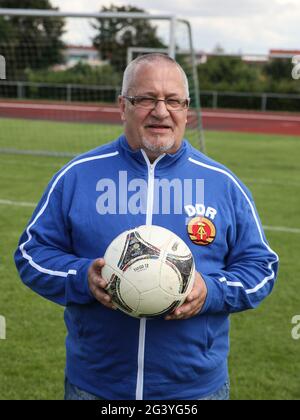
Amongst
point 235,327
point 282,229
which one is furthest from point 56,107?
point 235,327

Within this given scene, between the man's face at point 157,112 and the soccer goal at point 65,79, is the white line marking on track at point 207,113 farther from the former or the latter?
the man's face at point 157,112

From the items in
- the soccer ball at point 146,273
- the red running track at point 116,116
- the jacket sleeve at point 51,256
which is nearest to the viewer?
the soccer ball at point 146,273

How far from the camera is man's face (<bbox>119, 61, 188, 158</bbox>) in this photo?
2.74m

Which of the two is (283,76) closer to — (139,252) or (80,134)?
(80,134)

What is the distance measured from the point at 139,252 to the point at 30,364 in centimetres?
289

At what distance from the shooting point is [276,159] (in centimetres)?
1759

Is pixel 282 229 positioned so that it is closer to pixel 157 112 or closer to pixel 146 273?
pixel 157 112

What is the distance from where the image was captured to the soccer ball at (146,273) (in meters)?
2.51

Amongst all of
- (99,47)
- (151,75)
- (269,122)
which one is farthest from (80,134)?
(151,75)

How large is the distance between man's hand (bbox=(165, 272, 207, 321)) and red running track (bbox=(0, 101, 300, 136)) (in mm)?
23299

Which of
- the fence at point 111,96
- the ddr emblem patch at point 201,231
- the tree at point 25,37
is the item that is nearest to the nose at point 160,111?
the ddr emblem patch at point 201,231

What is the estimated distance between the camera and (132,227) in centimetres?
274

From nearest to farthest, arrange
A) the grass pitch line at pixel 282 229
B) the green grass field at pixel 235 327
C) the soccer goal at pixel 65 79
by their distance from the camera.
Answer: the green grass field at pixel 235 327 → the grass pitch line at pixel 282 229 → the soccer goal at pixel 65 79

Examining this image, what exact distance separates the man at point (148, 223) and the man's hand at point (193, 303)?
0.06 metres
